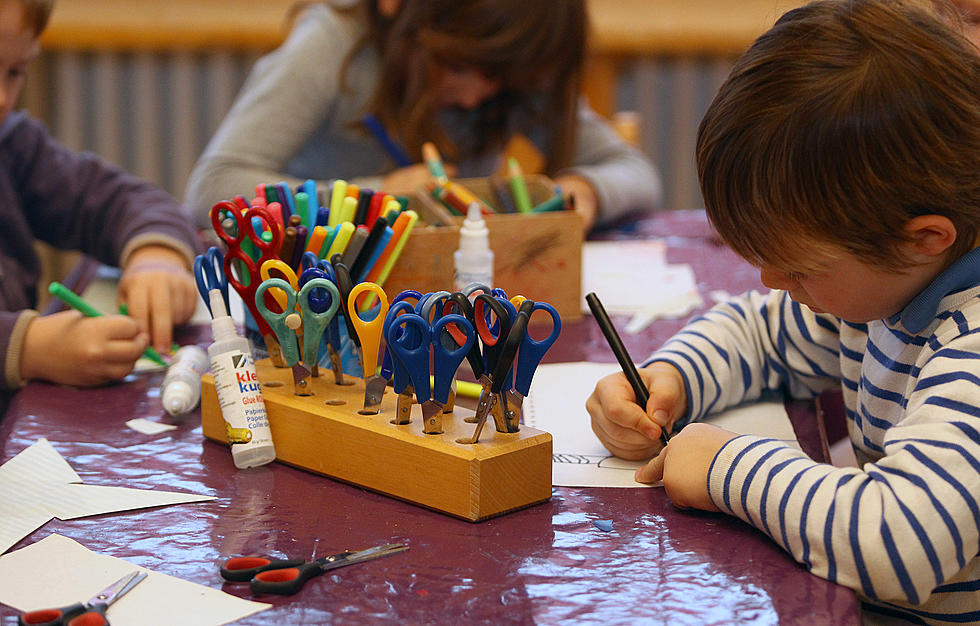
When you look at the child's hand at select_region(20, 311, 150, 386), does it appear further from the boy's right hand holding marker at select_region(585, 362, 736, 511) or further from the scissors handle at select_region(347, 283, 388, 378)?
the boy's right hand holding marker at select_region(585, 362, 736, 511)

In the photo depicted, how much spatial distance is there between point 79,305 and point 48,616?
1.57 ft

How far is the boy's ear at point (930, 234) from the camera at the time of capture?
0.63 m

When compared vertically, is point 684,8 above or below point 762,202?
above

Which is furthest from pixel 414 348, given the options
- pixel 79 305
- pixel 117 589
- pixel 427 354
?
pixel 79 305

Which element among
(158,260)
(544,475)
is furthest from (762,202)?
(158,260)

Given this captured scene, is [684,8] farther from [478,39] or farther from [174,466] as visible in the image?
A: [174,466]

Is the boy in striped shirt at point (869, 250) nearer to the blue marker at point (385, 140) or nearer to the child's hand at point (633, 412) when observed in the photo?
the child's hand at point (633, 412)

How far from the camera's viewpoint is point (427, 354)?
0.63 meters

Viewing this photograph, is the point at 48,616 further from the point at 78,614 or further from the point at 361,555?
the point at 361,555

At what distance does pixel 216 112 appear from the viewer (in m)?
2.77

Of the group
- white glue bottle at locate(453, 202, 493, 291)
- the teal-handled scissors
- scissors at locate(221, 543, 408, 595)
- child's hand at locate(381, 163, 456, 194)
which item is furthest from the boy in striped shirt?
child's hand at locate(381, 163, 456, 194)

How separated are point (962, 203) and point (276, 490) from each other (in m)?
0.47

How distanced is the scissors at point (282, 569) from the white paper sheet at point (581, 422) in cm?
17

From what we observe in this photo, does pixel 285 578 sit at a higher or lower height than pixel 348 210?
lower
